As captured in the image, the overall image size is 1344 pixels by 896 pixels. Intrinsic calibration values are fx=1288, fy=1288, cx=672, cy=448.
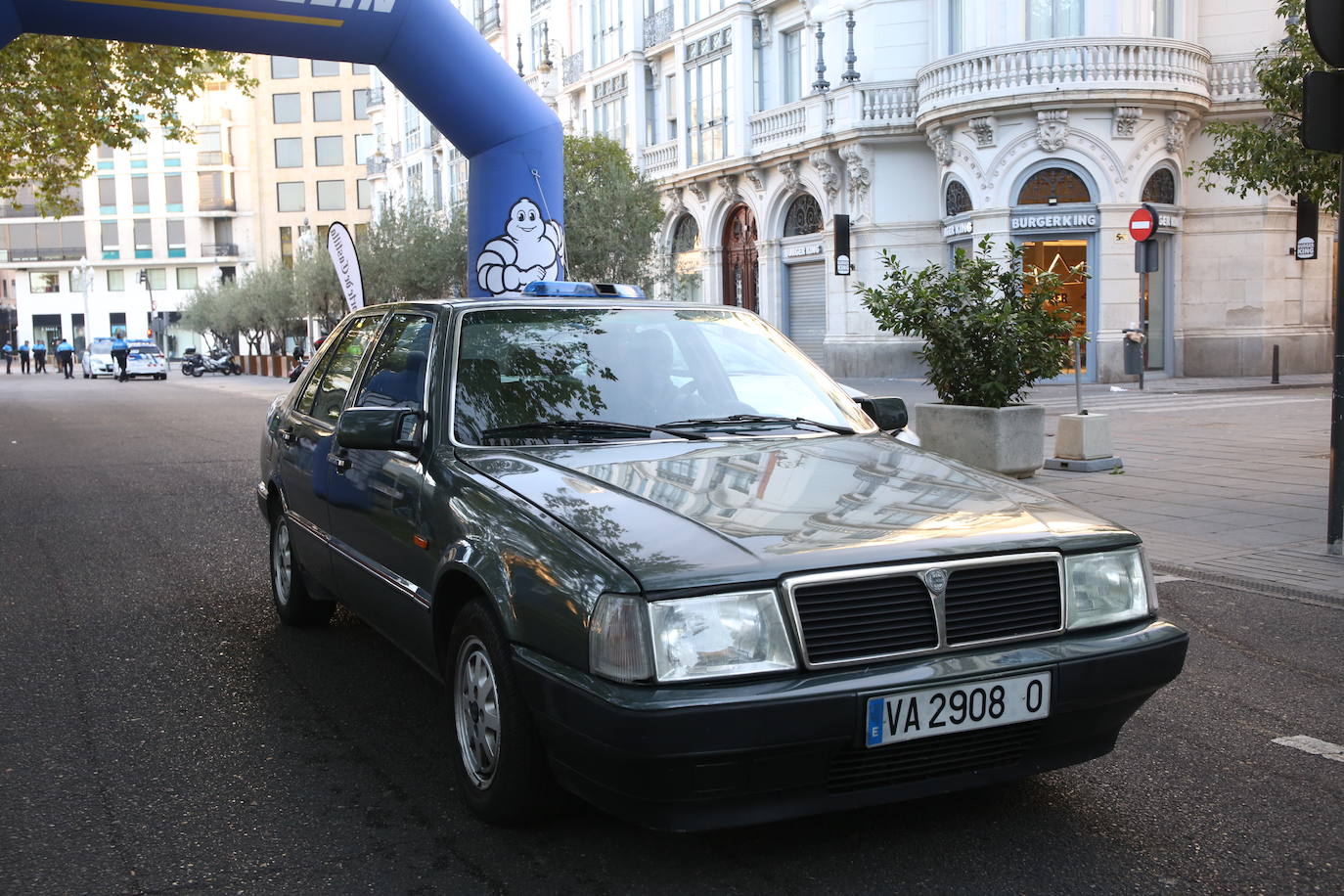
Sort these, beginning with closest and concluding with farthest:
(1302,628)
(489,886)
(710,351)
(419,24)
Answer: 1. (489,886)
2. (710,351)
3. (1302,628)
4. (419,24)

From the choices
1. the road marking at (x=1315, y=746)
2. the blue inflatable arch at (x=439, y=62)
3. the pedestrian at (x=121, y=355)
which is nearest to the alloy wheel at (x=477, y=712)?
the road marking at (x=1315, y=746)

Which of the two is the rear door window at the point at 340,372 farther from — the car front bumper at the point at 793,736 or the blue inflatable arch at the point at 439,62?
the blue inflatable arch at the point at 439,62

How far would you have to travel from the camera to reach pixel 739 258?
35281 mm

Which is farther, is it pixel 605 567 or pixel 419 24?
pixel 419 24

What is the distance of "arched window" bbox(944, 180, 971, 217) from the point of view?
27875 millimetres

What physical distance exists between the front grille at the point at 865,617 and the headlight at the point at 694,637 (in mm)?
73

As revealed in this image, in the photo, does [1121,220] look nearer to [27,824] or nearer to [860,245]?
A: [860,245]

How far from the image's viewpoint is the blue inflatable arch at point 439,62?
36.8ft

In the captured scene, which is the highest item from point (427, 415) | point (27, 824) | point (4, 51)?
point (4, 51)

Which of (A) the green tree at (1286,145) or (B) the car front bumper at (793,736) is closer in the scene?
(B) the car front bumper at (793,736)

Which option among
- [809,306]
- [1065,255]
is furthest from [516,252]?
[809,306]

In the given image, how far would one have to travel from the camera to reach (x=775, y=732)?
2930 mm

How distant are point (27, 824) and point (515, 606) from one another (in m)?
1.62

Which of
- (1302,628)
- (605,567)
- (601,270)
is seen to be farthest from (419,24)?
(601,270)
